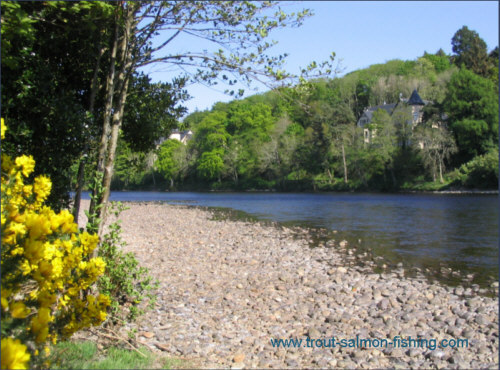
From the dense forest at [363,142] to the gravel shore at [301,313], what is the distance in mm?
31265

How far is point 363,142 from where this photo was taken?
71.2m

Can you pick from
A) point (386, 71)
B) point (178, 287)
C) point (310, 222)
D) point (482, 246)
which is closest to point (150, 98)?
point (178, 287)

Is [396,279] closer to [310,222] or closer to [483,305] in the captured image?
[483,305]

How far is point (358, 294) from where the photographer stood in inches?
368

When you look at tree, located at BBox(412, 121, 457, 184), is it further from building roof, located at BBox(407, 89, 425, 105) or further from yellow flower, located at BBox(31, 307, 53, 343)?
yellow flower, located at BBox(31, 307, 53, 343)

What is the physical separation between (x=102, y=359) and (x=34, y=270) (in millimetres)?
1679

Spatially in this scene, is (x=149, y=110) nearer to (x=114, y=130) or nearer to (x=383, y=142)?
(x=114, y=130)

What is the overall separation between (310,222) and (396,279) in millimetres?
14035

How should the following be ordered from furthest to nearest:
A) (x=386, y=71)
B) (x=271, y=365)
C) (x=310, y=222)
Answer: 1. (x=386, y=71)
2. (x=310, y=222)
3. (x=271, y=365)

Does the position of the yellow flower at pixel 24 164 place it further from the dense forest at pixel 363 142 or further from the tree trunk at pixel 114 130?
the dense forest at pixel 363 142

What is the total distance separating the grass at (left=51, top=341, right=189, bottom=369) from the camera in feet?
14.4

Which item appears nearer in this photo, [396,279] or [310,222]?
[396,279]

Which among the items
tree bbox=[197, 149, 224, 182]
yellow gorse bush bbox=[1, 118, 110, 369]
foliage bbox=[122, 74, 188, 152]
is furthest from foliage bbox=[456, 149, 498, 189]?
yellow gorse bush bbox=[1, 118, 110, 369]

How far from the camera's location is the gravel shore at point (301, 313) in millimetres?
6145
